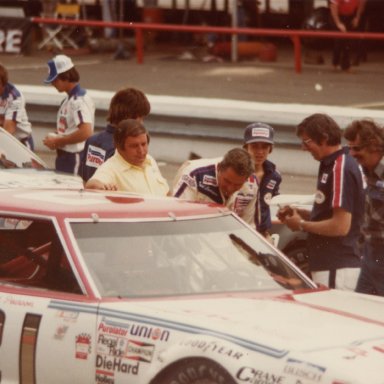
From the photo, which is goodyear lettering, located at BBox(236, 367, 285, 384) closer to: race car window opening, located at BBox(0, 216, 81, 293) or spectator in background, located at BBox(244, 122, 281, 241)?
race car window opening, located at BBox(0, 216, 81, 293)

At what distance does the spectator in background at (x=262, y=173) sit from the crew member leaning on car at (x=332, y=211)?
1.18ft

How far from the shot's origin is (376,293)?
938 centimetres

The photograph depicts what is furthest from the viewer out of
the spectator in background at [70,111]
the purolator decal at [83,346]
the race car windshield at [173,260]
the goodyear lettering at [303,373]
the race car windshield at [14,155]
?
the spectator in background at [70,111]

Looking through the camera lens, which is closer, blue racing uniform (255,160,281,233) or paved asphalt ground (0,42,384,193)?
blue racing uniform (255,160,281,233)

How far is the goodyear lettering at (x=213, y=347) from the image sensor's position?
6591 mm

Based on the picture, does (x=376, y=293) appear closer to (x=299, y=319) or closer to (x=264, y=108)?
(x=299, y=319)

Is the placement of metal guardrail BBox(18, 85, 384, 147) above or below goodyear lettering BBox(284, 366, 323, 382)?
below

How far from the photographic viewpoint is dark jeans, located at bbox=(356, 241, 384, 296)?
938 centimetres

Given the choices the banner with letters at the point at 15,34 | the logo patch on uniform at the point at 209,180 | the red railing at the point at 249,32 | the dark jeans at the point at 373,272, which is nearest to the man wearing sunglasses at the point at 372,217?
the dark jeans at the point at 373,272

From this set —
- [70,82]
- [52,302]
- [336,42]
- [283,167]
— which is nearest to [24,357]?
[52,302]

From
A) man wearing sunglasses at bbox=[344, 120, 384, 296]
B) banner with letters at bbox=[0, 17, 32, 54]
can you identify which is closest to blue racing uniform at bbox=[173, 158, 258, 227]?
man wearing sunglasses at bbox=[344, 120, 384, 296]

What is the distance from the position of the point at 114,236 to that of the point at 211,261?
0.51 meters

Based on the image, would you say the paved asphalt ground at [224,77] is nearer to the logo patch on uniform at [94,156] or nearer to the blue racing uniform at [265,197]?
the logo patch on uniform at [94,156]

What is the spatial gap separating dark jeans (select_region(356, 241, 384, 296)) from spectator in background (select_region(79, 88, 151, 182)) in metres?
1.82
